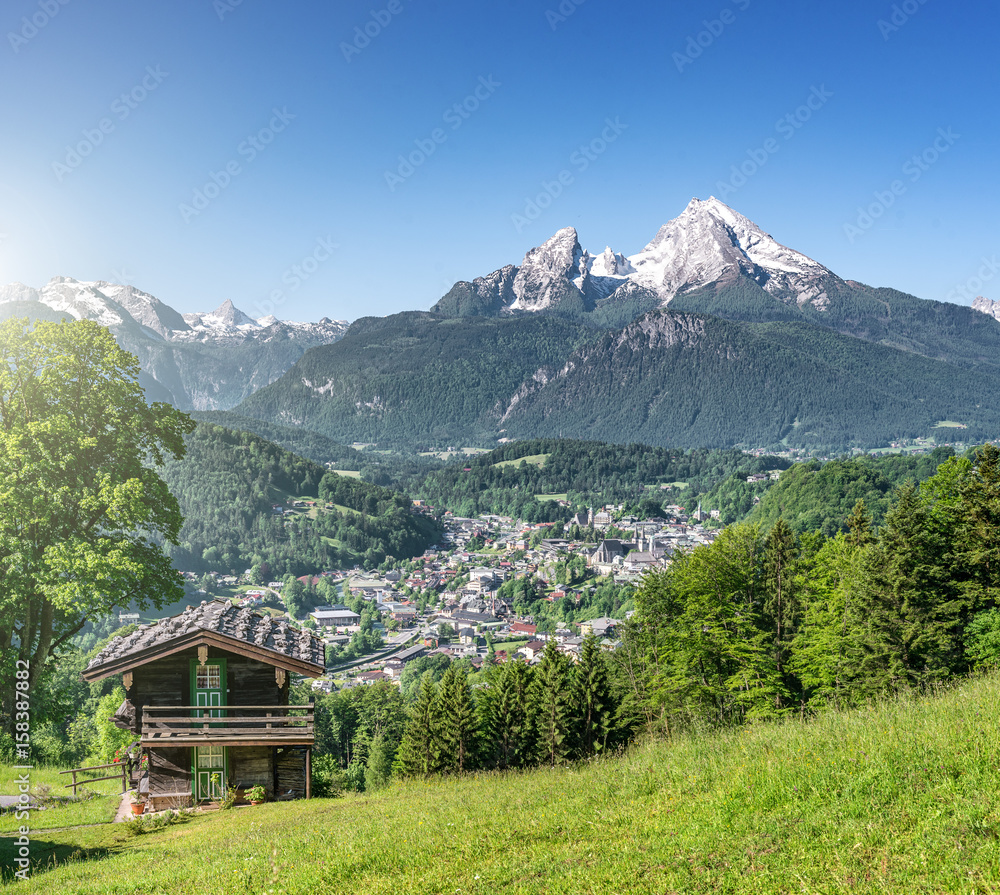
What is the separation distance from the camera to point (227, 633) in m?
18.1

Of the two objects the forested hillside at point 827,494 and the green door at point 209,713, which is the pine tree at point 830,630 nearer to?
the green door at point 209,713

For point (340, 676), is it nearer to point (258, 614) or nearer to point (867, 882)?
point (258, 614)

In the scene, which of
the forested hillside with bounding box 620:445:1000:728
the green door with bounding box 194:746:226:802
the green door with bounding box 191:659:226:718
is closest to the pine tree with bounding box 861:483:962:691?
the forested hillside with bounding box 620:445:1000:728

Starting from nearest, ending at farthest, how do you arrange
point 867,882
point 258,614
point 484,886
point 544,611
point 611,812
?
point 867,882 < point 484,886 < point 611,812 < point 258,614 < point 544,611

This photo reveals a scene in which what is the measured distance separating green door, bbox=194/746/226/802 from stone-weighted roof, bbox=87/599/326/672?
→ 2811mm

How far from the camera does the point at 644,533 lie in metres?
188

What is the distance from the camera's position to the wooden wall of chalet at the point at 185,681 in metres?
18.5

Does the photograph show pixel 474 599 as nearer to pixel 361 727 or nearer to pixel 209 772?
pixel 361 727

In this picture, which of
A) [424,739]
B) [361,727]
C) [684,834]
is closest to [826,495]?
[361,727]

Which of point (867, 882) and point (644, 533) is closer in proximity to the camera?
point (867, 882)

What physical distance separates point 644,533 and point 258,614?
17441 cm

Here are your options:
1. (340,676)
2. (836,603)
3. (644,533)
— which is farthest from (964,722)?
(644,533)

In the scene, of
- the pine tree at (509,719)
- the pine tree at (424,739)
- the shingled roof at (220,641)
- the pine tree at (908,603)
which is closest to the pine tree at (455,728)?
the pine tree at (424,739)

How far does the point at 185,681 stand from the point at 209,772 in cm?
247
